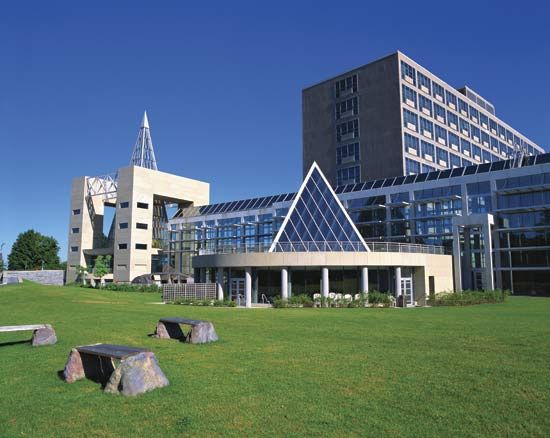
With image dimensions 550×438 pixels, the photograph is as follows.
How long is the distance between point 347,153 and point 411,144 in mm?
10289

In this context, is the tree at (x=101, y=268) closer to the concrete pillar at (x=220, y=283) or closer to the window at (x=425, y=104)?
the concrete pillar at (x=220, y=283)

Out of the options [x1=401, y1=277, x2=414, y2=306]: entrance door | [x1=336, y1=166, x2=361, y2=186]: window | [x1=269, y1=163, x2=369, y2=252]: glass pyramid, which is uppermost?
[x1=336, y1=166, x2=361, y2=186]: window

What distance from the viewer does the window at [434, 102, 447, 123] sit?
74312 millimetres

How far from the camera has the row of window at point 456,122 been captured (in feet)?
228

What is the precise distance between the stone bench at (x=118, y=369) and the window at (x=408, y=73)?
66956 mm

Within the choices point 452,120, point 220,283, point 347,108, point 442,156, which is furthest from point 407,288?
point 452,120

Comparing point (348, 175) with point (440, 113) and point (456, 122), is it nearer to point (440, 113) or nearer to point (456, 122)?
point (440, 113)

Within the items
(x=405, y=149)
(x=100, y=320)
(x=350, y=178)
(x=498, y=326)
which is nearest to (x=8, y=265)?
(x=350, y=178)

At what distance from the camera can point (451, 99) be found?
7900 centimetres

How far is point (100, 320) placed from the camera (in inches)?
769

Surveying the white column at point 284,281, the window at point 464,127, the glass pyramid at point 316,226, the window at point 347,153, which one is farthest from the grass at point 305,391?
the window at point 464,127

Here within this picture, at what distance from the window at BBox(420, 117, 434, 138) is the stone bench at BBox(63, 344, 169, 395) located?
6805 centimetres

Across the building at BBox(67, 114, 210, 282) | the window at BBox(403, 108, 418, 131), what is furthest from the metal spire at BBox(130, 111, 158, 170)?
the window at BBox(403, 108, 418, 131)

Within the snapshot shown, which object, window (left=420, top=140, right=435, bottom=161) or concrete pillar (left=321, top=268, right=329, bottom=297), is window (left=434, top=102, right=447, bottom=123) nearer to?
window (left=420, top=140, right=435, bottom=161)
